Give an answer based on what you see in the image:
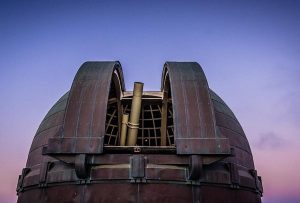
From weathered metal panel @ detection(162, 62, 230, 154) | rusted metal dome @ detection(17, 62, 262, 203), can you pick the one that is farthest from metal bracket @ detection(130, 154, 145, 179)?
weathered metal panel @ detection(162, 62, 230, 154)

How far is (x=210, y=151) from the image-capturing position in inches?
504

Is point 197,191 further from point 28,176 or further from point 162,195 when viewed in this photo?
point 28,176

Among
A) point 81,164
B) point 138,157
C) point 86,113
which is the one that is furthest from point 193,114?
point 81,164

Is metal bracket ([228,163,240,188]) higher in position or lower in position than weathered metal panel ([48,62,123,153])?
lower

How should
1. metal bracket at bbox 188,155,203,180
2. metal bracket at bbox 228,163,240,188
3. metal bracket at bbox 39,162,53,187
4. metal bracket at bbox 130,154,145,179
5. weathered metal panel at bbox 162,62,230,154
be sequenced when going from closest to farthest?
metal bracket at bbox 188,155,203,180 → weathered metal panel at bbox 162,62,230,154 → metal bracket at bbox 130,154,145,179 → metal bracket at bbox 39,162,53,187 → metal bracket at bbox 228,163,240,188

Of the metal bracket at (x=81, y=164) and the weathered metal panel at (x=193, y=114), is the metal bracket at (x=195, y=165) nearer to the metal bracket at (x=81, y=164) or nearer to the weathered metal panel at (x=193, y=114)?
the weathered metal panel at (x=193, y=114)

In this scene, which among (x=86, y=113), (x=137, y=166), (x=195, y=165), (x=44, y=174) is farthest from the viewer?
(x=44, y=174)

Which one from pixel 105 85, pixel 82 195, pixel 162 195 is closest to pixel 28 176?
pixel 82 195

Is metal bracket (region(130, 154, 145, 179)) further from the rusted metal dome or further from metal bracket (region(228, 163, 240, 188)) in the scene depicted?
metal bracket (region(228, 163, 240, 188))

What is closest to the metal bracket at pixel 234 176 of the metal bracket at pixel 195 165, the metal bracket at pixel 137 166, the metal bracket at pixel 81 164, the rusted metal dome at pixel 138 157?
the rusted metal dome at pixel 138 157

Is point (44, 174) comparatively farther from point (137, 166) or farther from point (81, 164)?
point (137, 166)

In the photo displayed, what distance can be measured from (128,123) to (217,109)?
277 inches

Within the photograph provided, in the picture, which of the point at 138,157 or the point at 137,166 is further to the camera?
the point at 138,157

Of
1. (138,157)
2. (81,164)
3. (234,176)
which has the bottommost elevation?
(81,164)
